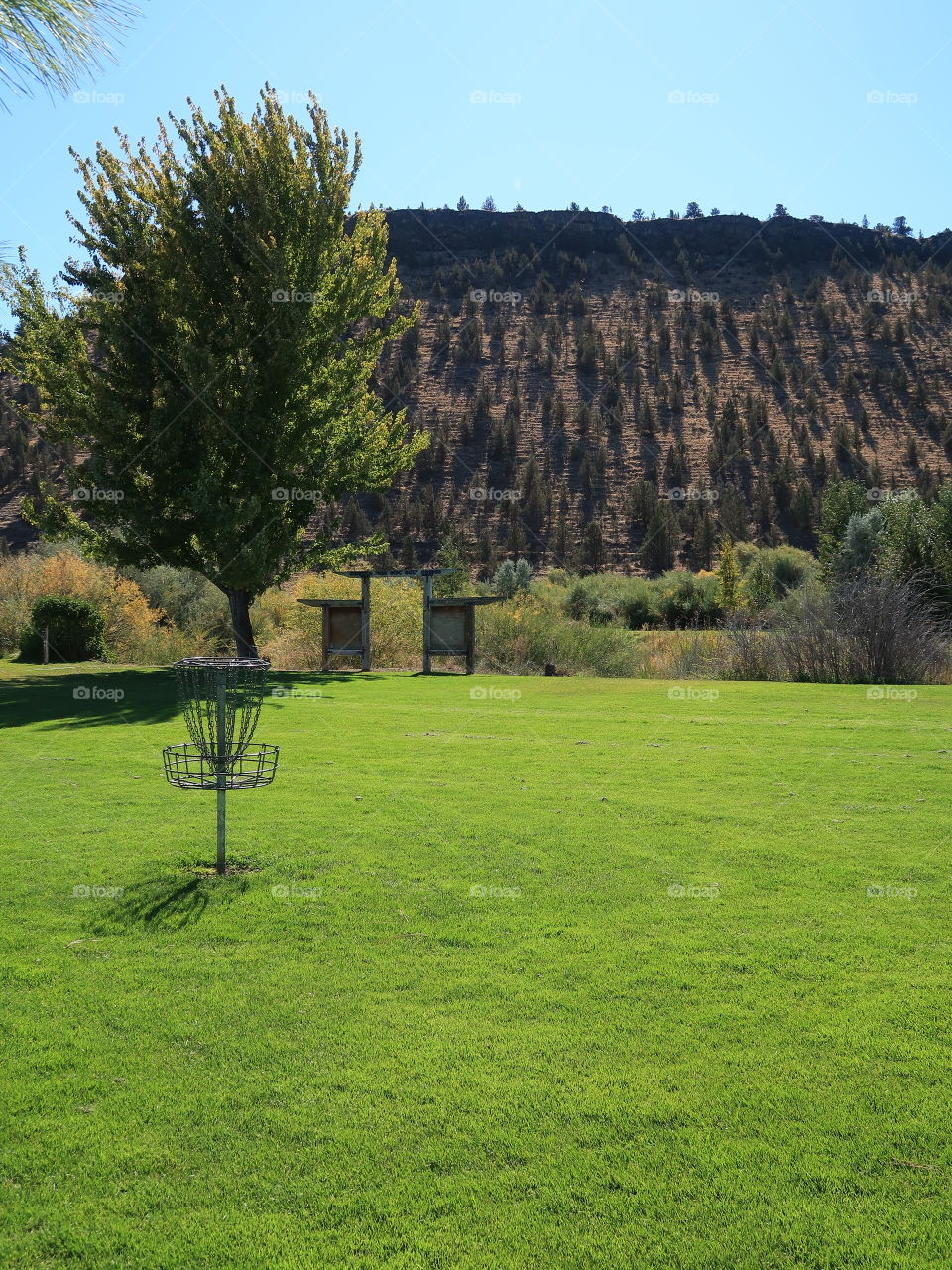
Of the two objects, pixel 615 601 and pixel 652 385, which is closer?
pixel 615 601

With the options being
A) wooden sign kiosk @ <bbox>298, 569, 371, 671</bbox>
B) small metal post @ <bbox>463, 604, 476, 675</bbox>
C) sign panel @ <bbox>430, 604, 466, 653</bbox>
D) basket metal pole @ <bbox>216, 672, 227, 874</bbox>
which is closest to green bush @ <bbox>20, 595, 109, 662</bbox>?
wooden sign kiosk @ <bbox>298, 569, 371, 671</bbox>

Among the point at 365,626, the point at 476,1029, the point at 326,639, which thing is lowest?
the point at 476,1029

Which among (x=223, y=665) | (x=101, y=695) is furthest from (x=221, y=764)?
(x=101, y=695)

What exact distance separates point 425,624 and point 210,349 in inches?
286

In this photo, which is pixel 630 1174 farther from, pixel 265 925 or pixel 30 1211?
pixel 265 925

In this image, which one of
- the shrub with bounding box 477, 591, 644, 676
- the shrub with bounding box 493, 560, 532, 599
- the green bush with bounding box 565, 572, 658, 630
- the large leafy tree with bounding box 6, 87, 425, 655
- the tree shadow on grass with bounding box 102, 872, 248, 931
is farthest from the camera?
the shrub with bounding box 493, 560, 532, 599

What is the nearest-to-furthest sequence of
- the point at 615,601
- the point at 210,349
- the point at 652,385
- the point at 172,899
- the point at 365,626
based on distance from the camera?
the point at 172,899
the point at 210,349
the point at 365,626
the point at 615,601
the point at 652,385

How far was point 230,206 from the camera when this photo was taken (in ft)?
67.4

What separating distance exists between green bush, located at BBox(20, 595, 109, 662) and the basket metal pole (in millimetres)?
18403

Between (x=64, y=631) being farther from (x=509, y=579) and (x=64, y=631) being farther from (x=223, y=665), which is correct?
(x=509, y=579)

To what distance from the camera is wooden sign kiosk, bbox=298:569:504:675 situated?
21.9m

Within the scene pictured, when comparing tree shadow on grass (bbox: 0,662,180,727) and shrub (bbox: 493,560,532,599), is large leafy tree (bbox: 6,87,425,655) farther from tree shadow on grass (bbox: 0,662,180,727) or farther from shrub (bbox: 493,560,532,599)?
shrub (bbox: 493,560,532,599)

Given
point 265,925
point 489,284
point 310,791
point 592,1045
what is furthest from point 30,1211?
point 489,284

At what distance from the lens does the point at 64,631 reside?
23047 millimetres
